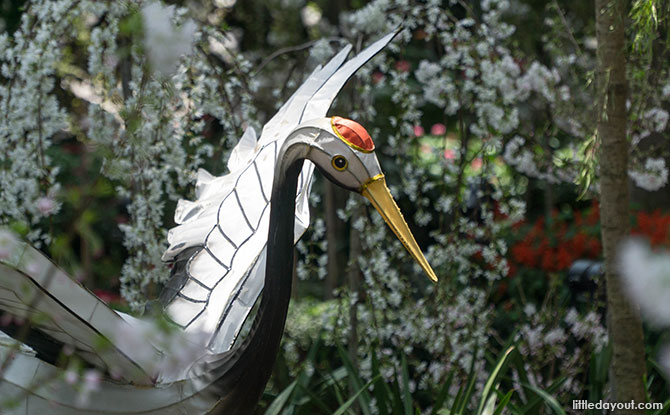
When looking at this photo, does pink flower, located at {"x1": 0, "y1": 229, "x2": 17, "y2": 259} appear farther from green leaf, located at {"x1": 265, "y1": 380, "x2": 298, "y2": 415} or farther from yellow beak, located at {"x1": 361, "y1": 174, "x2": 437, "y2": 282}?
green leaf, located at {"x1": 265, "y1": 380, "x2": 298, "y2": 415}

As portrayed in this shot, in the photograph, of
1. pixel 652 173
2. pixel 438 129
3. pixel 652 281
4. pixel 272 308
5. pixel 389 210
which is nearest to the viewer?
pixel 652 281

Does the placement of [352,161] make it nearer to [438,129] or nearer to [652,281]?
[652,281]

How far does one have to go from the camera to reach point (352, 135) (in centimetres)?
202

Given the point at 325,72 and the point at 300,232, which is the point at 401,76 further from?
the point at 300,232

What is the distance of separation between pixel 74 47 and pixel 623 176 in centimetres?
617

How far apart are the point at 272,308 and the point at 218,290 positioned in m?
0.25

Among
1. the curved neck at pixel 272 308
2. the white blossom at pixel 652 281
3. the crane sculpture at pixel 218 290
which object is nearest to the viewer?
the white blossom at pixel 652 281

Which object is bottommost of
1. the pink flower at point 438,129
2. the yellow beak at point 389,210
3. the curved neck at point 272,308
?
the curved neck at point 272,308

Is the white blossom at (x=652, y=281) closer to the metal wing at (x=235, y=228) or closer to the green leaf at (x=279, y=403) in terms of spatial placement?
the metal wing at (x=235, y=228)

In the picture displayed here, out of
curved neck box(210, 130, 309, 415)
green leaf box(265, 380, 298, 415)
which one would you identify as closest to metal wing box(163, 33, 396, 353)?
curved neck box(210, 130, 309, 415)

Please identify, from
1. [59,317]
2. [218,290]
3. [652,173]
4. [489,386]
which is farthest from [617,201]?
[59,317]

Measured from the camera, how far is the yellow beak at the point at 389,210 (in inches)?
81.1

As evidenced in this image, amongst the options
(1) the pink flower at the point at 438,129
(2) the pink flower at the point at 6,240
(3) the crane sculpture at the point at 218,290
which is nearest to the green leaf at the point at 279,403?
(3) the crane sculpture at the point at 218,290

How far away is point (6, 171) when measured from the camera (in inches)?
126
